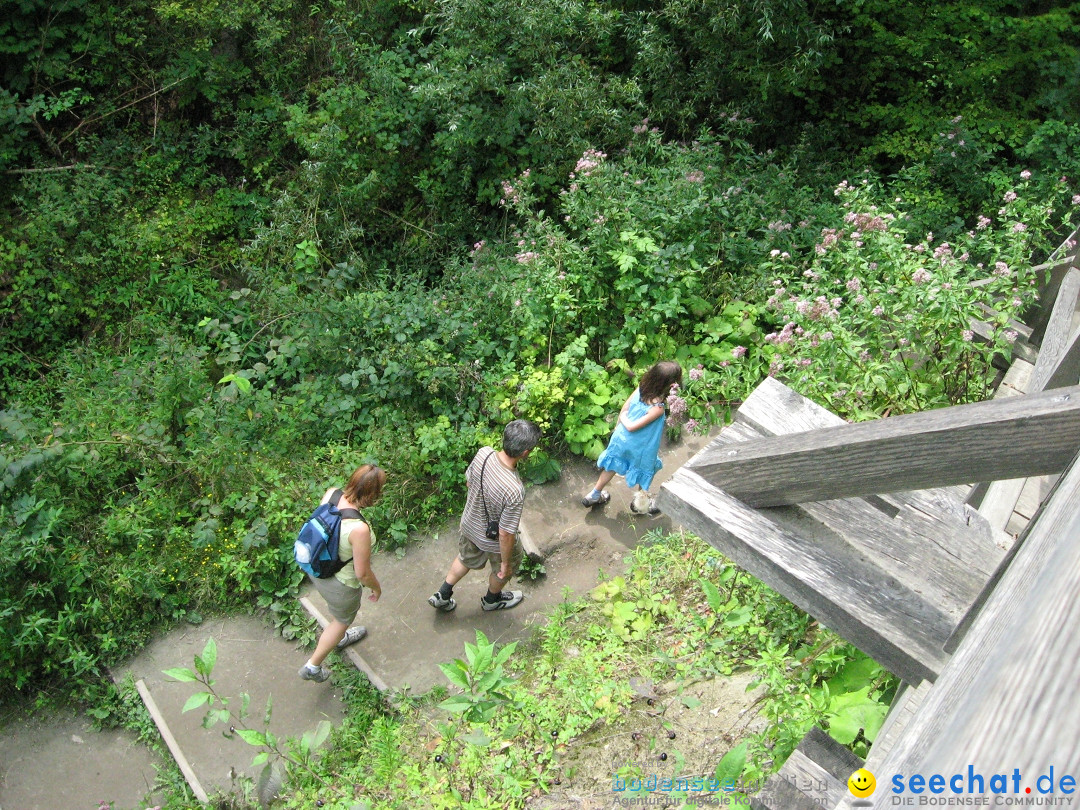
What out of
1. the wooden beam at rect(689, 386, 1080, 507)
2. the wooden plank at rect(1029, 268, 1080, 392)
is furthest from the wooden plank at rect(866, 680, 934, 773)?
the wooden plank at rect(1029, 268, 1080, 392)

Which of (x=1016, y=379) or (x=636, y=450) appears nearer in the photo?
(x=1016, y=379)

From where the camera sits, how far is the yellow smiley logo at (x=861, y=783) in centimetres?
179

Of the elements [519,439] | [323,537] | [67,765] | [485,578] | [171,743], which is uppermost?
[519,439]

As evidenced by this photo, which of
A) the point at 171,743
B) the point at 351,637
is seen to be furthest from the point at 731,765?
the point at 171,743

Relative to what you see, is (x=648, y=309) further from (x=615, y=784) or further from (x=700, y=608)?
(x=615, y=784)

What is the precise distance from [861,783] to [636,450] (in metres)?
3.20

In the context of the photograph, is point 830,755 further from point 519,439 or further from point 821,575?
point 519,439

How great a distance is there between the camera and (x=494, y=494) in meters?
4.20

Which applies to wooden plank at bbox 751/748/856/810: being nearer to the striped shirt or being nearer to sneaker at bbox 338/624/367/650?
the striped shirt

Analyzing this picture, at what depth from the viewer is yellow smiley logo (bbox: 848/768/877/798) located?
5.89 ft

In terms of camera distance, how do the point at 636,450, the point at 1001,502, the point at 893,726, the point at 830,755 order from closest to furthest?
the point at 893,726 → the point at 830,755 → the point at 1001,502 → the point at 636,450

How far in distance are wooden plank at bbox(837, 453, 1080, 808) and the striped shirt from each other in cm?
336

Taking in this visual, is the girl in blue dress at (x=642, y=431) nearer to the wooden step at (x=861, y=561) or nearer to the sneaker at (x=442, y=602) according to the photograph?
the sneaker at (x=442, y=602)

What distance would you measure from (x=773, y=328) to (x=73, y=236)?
7.43m
